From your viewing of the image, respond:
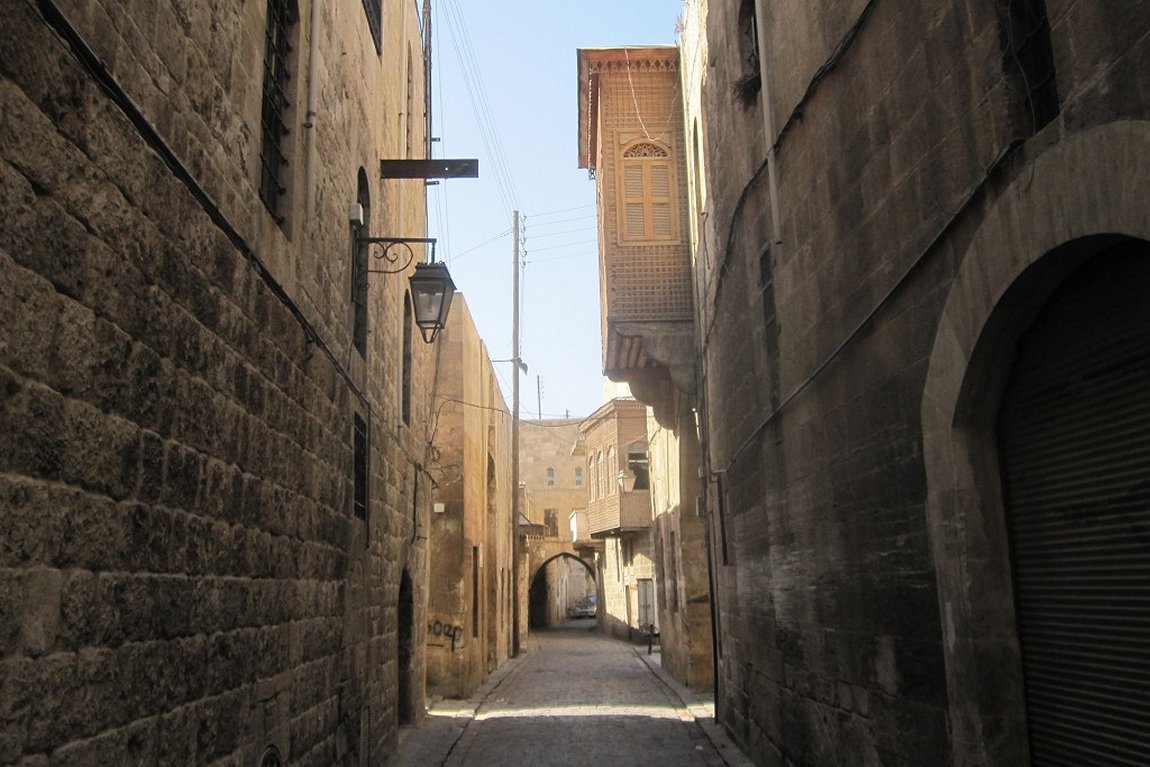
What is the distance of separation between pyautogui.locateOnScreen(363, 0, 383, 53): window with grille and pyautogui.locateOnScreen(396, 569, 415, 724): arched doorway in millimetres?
5651

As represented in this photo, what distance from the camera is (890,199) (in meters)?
5.36

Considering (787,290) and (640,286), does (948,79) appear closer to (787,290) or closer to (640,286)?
(787,290)

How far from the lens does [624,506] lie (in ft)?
91.4

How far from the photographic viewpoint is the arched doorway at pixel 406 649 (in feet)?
37.5

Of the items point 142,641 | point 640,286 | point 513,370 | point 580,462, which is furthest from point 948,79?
point 580,462

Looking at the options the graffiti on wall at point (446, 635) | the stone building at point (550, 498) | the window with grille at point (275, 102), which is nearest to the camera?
the window with grille at point (275, 102)

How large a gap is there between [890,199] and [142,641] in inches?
162

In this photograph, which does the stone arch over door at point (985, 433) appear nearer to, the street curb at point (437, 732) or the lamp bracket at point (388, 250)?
the lamp bracket at point (388, 250)

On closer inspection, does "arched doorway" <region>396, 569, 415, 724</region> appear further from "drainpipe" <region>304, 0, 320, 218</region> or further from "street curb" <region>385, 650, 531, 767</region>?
"drainpipe" <region>304, 0, 320, 218</region>

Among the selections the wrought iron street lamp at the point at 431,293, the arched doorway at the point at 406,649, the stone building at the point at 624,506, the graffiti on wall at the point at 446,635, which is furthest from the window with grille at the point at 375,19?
the stone building at the point at 624,506

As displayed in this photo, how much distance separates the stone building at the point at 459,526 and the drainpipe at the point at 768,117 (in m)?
9.30

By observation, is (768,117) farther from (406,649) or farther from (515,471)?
(515,471)

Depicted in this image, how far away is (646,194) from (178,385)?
42.3ft

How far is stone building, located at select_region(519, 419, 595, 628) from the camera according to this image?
43031mm
